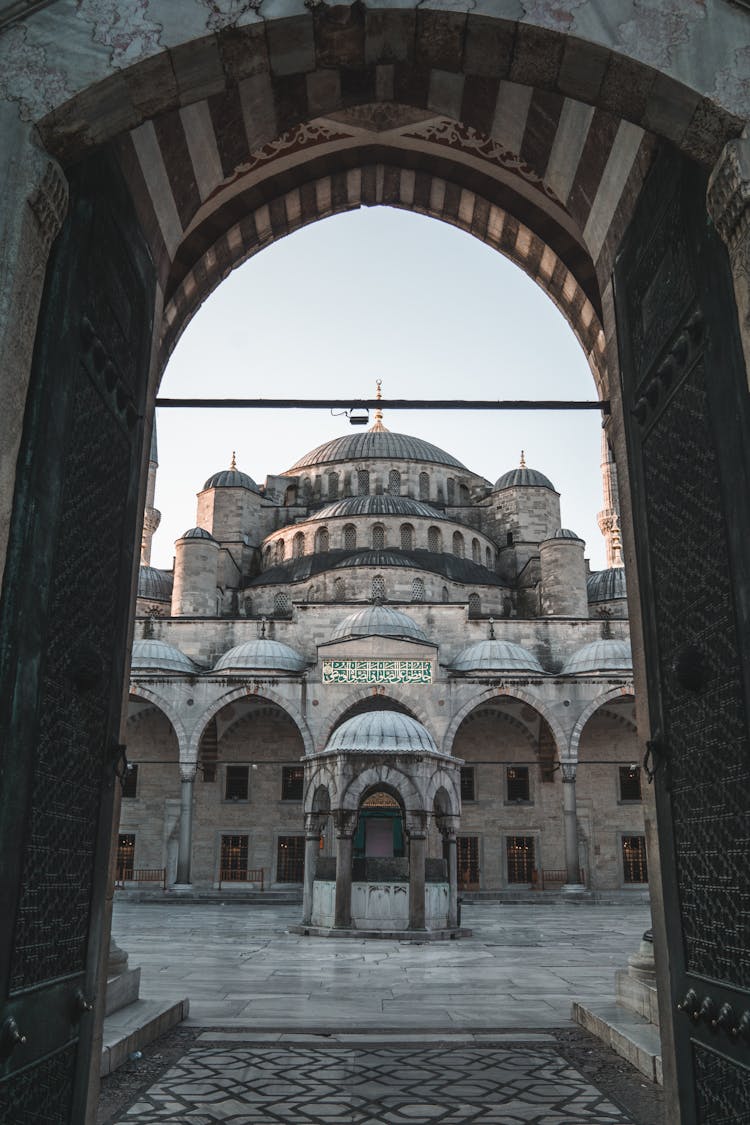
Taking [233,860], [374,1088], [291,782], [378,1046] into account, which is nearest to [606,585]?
[291,782]

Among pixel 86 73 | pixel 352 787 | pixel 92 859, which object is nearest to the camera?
pixel 86 73

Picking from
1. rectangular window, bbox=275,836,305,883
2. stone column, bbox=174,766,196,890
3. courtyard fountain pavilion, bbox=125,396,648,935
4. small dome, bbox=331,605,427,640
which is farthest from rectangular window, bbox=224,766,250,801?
small dome, bbox=331,605,427,640

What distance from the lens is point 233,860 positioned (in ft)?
93.9

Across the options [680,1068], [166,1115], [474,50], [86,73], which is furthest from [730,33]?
[166,1115]

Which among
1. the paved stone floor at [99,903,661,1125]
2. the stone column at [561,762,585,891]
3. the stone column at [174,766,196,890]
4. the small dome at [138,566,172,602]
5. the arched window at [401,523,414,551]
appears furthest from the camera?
the small dome at [138,566,172,602]

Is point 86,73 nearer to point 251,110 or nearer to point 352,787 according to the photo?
point 251,110

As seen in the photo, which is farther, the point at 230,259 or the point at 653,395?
the point at 230,259

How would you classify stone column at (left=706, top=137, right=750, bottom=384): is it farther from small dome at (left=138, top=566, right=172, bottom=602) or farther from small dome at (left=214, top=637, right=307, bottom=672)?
small dome at (left=138, top=566, right=172, bottom=602)

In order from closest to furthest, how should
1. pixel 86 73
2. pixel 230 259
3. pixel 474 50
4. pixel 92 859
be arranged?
pixel 86 73 < pixel 474 50 < pixel 92 859 < pixel 230 259

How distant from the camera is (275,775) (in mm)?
29344

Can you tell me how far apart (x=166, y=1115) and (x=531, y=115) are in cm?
475

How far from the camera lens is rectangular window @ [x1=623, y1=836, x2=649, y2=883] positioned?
28719 mm

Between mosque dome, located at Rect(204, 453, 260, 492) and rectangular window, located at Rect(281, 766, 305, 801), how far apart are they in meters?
14.7

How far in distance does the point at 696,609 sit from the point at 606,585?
34.7m
